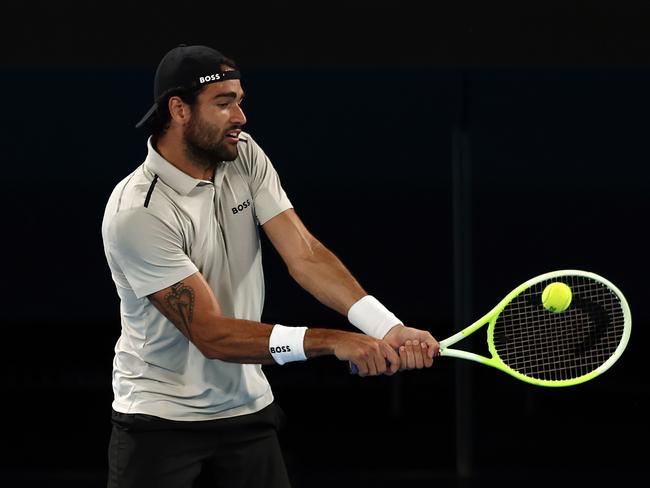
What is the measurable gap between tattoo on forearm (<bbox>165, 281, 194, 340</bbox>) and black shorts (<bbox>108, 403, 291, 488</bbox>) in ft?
0.87

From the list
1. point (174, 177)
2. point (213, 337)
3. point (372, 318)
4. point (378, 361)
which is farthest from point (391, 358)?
point (174, 177)

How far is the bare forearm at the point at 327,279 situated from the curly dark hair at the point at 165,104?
0.44m

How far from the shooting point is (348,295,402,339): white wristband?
2.62 m

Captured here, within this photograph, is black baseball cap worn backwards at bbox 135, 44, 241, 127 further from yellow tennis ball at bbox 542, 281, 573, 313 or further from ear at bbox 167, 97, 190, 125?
yellow tennis ball at bbox 542, 281, 573, 313

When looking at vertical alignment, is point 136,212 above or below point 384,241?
below

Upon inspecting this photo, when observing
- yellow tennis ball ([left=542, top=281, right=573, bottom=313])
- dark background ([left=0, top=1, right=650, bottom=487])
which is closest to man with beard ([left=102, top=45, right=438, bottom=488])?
yellow tennis ball ([left=542, top=281, right=573, bottom=313])

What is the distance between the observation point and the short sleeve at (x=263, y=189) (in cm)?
279

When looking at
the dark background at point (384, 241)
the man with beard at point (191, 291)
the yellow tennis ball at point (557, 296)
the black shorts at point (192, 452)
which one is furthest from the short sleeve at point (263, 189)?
the dark background at point (384, 241)

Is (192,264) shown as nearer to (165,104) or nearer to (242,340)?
(242,340)

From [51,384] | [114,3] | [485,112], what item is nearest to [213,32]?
[114,3]

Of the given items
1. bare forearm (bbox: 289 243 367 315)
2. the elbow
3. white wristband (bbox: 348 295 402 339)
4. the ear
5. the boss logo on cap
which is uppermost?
the boss logo on cap

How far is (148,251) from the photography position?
8.40ft

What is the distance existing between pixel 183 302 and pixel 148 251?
0.44 ft

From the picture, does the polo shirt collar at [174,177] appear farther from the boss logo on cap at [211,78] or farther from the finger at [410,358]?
the finger at [410,358]
